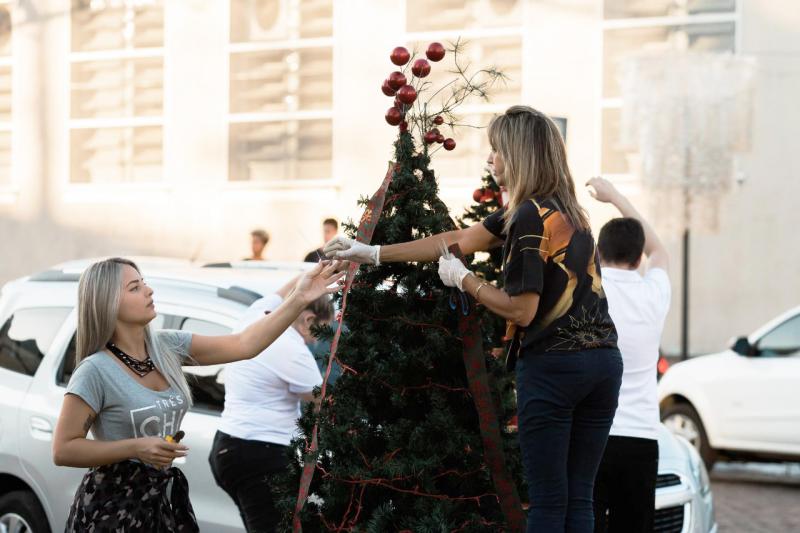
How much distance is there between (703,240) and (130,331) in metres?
14.9

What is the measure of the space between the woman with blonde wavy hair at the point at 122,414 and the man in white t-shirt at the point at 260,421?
1.09 metres

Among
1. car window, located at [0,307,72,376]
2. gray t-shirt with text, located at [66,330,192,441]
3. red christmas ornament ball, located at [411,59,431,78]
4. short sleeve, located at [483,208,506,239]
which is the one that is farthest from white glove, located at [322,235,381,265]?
car window, located at [0,307,72,376]

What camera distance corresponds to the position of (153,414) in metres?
3.89

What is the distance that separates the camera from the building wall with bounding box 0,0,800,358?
1783 cm

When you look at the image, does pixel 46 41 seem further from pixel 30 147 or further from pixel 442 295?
pixel 442 295

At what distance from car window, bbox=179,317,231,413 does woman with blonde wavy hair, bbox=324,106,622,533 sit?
89.9 inches

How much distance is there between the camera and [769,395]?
1074cm

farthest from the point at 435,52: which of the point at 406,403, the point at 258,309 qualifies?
the point at 258,309

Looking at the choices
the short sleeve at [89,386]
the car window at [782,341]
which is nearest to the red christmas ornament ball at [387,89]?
the short sleeve at [89,386]

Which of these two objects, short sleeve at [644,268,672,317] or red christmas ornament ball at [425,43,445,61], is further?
short sleeve at [644,268,672,317]

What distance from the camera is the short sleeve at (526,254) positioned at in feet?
12.2

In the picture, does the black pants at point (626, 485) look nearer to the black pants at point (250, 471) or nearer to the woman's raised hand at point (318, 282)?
the black pants at point (250, 471)

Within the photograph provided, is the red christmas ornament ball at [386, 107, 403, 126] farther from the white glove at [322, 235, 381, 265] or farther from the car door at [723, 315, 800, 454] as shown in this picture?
the car door at [723, 315, 800, 454]

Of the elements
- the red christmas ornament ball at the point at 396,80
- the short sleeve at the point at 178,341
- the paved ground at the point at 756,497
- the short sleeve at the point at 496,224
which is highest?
the red christmas ornament ball at the point at 396,80
